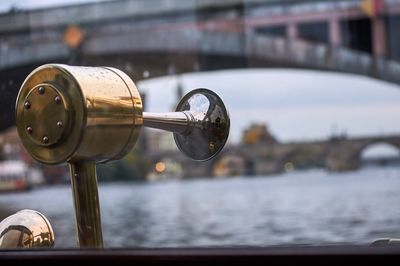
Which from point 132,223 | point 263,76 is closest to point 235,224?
point 132,223

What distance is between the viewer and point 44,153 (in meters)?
0.59

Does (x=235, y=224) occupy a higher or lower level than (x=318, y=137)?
lower

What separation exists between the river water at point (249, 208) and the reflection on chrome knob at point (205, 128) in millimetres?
6695

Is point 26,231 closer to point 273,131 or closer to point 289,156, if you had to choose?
point 273,131

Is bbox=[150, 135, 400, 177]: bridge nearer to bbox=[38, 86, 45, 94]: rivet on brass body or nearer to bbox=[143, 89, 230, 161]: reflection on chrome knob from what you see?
bbox=[143, 89, 230, 161]: reflection on chrome knob

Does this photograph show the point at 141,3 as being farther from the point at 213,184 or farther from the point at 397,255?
the point at 397,255

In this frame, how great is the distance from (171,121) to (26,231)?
0.54 ft

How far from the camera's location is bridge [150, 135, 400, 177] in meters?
11.8

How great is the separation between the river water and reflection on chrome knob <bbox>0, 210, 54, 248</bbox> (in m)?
6.66

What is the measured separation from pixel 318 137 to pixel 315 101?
0.94 m

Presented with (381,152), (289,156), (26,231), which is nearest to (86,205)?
(26,231)

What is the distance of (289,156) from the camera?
12.9 m

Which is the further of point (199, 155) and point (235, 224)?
point (235, 224)

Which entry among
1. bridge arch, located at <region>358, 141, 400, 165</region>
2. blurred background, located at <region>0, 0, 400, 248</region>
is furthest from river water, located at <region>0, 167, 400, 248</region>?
bridge arch, located at <region>358, 141, 400, 165</region>
